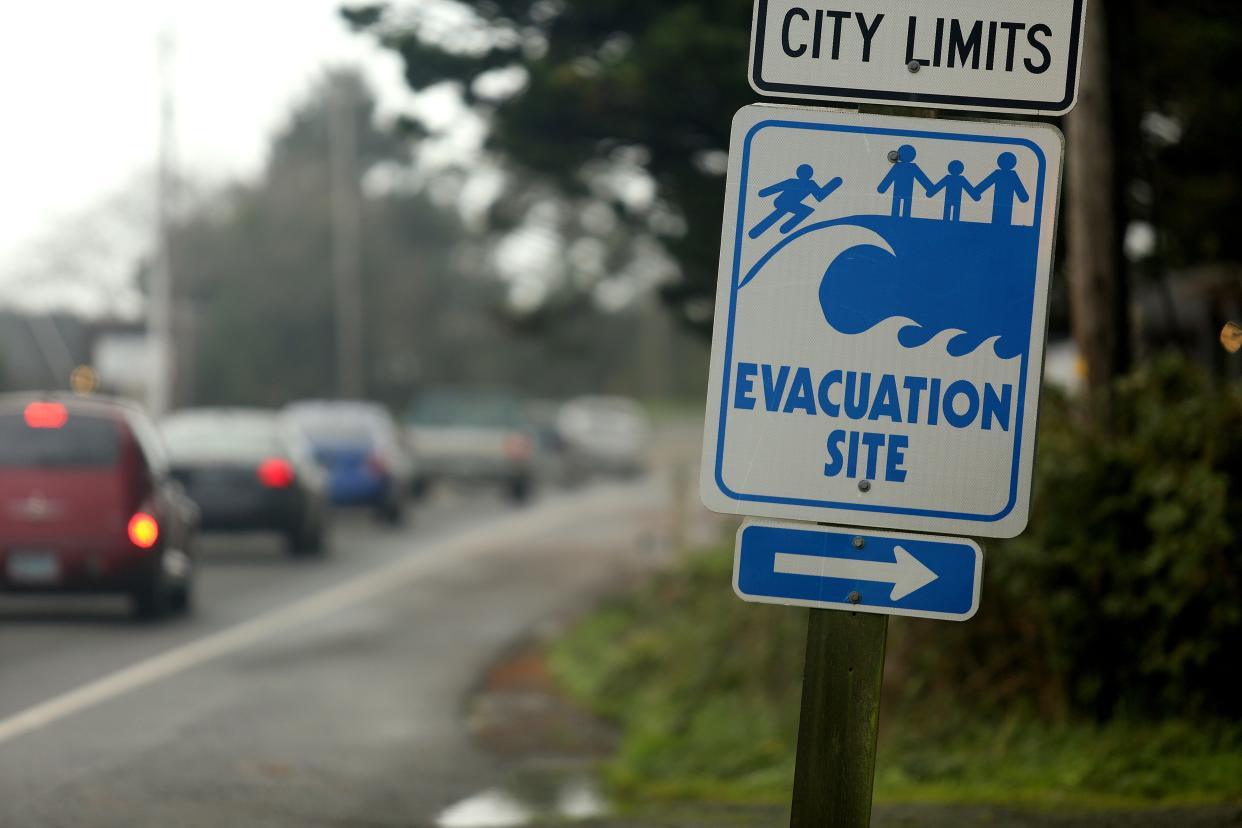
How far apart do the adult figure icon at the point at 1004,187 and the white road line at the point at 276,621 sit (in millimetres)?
7217

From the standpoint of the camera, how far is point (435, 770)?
375 inches

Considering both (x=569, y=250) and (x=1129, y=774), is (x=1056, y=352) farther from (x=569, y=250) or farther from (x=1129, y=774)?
(x=569, y=250)

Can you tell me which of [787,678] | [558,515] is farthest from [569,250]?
[787,678]

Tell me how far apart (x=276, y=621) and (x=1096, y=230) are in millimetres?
7878

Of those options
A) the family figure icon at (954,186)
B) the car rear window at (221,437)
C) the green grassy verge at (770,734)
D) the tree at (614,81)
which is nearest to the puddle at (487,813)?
the green grassy verge at (770,734)

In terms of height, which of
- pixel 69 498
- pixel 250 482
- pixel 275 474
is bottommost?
pixel 250 482

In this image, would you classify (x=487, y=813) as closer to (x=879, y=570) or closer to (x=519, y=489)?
(x=879, y=570)

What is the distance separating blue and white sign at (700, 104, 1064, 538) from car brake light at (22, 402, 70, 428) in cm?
1160

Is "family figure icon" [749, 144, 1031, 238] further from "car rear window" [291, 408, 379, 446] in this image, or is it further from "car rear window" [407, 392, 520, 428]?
"car rear window" [407, 392, 520, 428]

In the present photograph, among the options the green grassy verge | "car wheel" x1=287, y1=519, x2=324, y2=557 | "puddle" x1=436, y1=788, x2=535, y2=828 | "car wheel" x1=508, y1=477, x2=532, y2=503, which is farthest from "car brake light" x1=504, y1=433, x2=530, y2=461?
"puddle" x1=436, y1=788, x2=535, y2=828

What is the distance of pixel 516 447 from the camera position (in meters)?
33.0

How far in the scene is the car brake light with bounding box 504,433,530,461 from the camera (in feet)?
108

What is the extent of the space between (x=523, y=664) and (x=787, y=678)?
10.2 feet

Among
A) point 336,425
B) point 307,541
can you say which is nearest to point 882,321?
point 307,541
